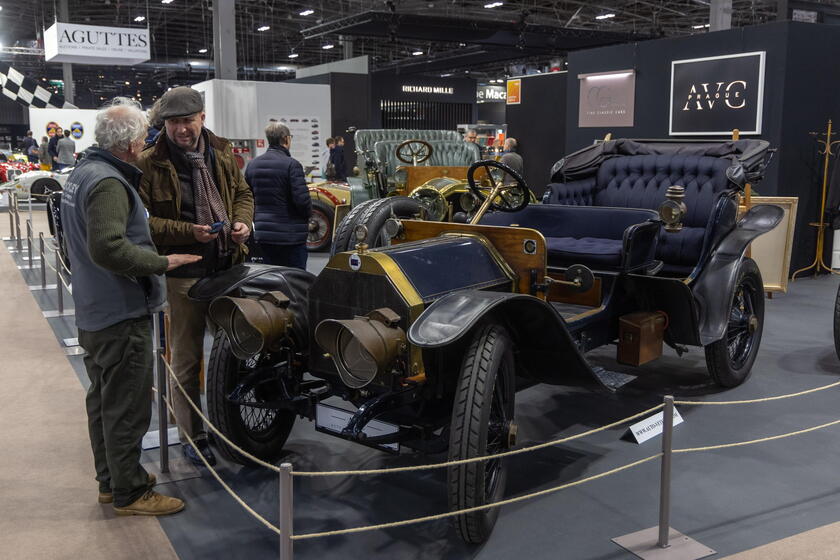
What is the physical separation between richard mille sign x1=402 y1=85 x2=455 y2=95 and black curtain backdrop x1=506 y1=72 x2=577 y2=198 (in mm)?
8670

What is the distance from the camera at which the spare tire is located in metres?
4.51

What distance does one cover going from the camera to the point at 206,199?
3.17m

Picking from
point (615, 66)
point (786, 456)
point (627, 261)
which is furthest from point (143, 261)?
point (615, 66)

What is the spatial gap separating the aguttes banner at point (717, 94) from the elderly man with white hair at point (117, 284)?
23.2 ft

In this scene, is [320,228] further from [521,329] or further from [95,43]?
[521,329]

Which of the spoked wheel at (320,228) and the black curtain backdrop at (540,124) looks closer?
the spoked wheel at (320,228)

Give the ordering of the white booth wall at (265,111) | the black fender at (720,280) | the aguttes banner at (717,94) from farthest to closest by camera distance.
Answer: the white booth wall at (265,111) < the aguttes banner at (717,94) < the black fender at (720,280)

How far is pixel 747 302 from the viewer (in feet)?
14.7

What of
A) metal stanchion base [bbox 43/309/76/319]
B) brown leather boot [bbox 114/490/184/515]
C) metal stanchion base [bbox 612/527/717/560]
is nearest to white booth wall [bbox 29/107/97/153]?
metal stanchion base [bbox 43/309/76/319]

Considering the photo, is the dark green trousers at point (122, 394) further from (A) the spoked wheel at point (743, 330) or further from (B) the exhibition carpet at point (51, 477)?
(A) the spoked wheel at point (743, 330)

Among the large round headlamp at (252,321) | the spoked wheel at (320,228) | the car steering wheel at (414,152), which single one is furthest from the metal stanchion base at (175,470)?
the spoked wheel at (320,228)

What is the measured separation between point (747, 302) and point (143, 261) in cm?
343

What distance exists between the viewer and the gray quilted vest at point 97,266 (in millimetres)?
2621

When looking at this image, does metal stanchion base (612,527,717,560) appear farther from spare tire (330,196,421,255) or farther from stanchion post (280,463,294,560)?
spare tire (330,196,421,255)
